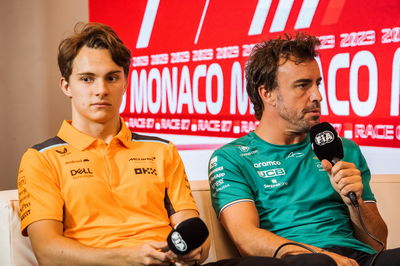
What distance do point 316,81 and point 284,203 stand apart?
1.60 feet

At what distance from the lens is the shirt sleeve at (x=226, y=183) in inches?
75.3

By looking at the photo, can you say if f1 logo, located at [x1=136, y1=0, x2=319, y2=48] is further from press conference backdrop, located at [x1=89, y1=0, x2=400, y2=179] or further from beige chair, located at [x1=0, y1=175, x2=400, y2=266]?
beige chair, located at [x1=0, y1=175, x2=400, y2=266]

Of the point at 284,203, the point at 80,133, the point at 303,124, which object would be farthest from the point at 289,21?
the point at 80,133

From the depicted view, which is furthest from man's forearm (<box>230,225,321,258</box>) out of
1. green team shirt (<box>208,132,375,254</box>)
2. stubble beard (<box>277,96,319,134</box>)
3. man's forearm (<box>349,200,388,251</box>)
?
stubble beard (<box>277,96,319,134</box>)

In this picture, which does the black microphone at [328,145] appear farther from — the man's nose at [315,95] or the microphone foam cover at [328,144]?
the man's nose at [315,95]

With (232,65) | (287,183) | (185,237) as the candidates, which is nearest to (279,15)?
(232,65)

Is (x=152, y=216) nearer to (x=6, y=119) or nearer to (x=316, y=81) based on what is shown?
(x=316, y=81)

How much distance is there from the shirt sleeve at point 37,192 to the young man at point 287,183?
0.60 m

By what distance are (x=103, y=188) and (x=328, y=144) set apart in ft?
2.27

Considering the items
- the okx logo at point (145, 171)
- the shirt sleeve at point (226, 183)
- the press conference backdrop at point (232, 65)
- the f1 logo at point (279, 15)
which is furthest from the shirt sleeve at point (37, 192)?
the f1 logo at point (279, 15)

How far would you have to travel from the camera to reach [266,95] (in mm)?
2186

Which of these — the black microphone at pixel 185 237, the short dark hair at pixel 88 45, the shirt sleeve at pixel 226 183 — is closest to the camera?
the black microphone at pixel 185 237

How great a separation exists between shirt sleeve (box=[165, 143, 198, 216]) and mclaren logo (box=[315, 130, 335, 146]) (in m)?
0.48

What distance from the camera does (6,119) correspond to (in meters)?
4.16
